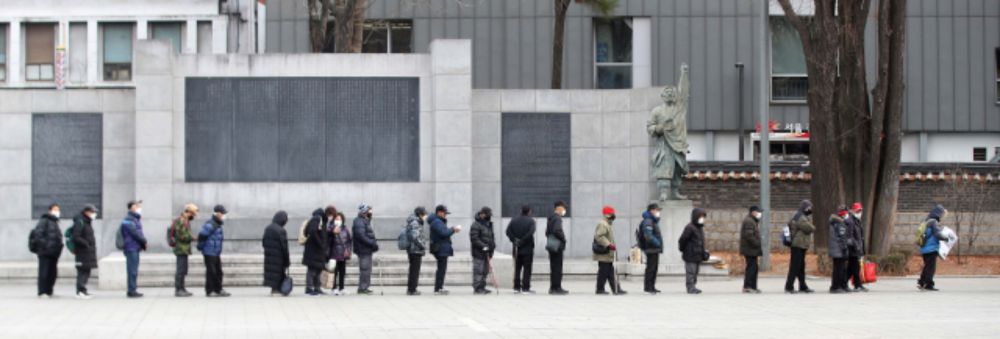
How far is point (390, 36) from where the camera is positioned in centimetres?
4538

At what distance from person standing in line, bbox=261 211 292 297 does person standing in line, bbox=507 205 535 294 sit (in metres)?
3.63

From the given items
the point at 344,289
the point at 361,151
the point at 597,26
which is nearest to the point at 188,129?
the point at 361,151

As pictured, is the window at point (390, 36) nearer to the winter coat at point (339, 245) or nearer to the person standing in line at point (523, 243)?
the person standing in line at point (523, 243)

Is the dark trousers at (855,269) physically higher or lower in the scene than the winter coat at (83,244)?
lower

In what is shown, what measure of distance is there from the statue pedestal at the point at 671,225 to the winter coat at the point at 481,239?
4897mm

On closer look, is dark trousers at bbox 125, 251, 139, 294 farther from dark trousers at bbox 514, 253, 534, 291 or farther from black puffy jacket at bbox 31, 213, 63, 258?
dark trousers at bbox 514, 253, 534, 291

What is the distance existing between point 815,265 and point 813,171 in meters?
2.39

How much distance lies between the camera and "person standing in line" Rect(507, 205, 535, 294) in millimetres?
23781

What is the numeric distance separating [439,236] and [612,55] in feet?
73.6

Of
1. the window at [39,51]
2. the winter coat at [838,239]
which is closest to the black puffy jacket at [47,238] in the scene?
the winter coat at [838,239]

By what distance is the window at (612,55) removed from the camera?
44.8 metres

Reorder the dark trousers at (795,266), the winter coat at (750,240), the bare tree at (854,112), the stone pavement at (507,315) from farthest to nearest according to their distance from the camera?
the bare tree at (854,112) → the dark trousers at (795,266) → the winter coat at (750,240) → the stone pavement at (507,315)

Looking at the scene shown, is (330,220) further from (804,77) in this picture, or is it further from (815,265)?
(804,77)

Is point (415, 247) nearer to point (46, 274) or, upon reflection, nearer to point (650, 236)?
point (650, 236)
